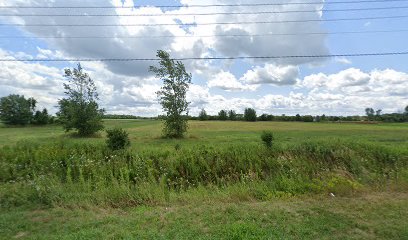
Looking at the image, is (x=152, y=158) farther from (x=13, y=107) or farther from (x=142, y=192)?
(x=13, y=107)

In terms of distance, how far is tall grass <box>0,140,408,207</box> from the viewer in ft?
23.6

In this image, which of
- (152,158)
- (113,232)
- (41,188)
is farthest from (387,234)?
(152,158)

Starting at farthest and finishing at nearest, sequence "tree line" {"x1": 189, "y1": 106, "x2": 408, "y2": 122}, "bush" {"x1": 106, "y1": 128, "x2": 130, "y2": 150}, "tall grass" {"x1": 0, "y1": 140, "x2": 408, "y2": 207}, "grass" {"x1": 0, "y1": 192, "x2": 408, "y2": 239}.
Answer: "tree line" {"x1": 189, "y1": 106, "x2": 408, "y2": 122} < "bush" {"x1": 106, "y1": 128, "x2": 130, "y2": 150} < "tall grass" {"x1": 0, "y1": 140, "x2": 408, "y2": 207} < "grass" {"x1": 0, "y1": 192, "x2": 408, "y2": 239}

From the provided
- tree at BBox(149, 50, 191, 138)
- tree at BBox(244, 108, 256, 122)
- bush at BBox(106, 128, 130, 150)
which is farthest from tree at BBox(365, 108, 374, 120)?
bush at BBox(106, 128, 130, 150)

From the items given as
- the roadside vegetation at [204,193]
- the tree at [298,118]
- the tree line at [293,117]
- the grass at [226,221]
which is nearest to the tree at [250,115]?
the tree line at [293,117]

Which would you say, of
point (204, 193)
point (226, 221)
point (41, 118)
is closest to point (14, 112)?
point (41, 118)

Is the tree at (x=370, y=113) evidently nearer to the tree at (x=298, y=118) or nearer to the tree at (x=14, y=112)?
the tree at (x=298, y=118)

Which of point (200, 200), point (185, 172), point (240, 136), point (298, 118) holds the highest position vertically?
point (298, 118)

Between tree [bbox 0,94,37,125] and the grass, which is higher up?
tree [bbox 0,94,37,125]

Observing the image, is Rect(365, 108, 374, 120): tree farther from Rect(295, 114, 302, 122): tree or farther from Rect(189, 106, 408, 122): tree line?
Rect(295, 114, 302, 122): tree

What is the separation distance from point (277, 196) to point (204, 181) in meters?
3.96

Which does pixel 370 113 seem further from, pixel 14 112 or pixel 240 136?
pixel 14 112

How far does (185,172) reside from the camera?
11305 millimetres

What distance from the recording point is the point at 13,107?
7994 cm
